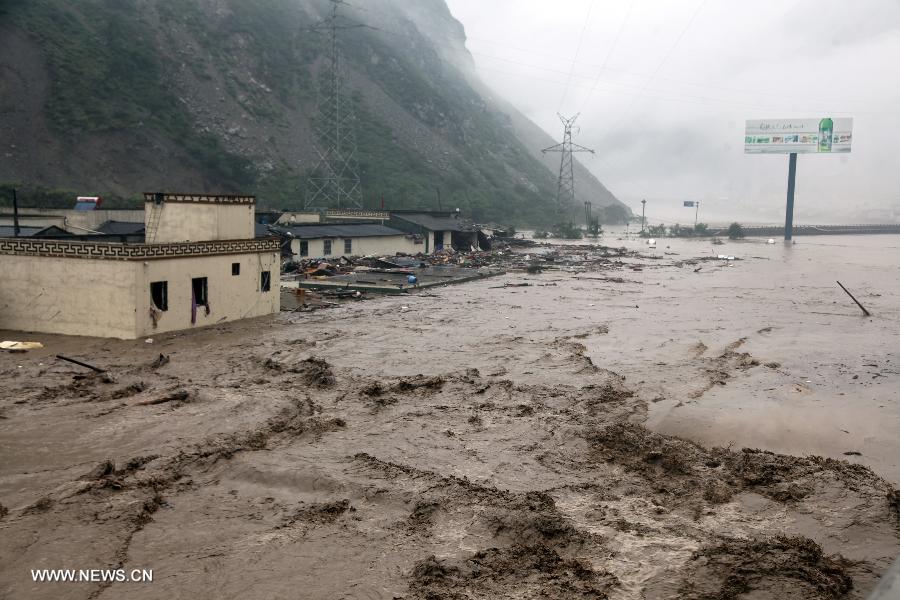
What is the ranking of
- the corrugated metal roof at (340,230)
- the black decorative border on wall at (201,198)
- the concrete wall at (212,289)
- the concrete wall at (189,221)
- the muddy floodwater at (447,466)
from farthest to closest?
the corrugated metal roof at (340,230), the concrete wall at (189,221), the black decorative border on wall at (201,198), the concrete wall at (212,289), the muddy floodwater at (447,466)

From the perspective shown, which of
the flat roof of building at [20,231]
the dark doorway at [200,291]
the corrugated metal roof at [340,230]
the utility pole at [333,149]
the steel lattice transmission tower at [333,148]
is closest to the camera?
the dark doorway at [200,291]

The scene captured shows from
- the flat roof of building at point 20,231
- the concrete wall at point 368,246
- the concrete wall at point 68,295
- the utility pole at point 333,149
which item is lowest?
the concrete wall at point 68,295

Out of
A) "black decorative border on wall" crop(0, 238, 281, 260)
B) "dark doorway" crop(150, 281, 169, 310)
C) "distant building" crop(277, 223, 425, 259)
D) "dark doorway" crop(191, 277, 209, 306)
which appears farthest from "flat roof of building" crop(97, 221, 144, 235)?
"dark doorway" crop(150, 281, 169, 310)

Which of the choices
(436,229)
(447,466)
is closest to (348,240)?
(436,229)

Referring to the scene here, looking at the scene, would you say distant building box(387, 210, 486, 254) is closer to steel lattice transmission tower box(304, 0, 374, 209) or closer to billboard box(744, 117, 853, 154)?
steel lattice transmission tower box(304, 0, 374, 209)

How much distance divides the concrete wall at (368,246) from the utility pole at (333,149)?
20.3 m

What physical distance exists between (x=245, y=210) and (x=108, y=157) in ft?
152

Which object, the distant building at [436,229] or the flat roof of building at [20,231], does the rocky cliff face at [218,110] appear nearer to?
the distant building at [436,229]

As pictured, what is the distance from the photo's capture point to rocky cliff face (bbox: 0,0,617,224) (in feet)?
212

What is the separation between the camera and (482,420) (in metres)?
14.3

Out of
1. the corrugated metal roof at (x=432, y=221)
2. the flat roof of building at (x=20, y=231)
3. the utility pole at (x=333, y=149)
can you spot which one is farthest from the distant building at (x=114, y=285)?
the utility pole at (x=333, y=149)

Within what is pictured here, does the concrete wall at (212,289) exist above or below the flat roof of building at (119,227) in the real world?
below

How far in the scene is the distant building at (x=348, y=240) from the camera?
142 ft

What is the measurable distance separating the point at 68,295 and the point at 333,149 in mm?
69627
